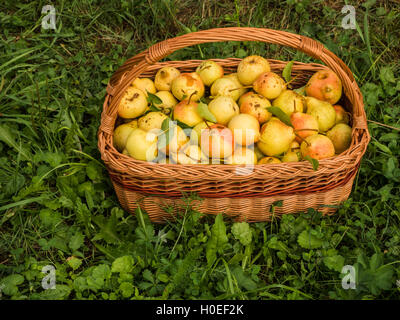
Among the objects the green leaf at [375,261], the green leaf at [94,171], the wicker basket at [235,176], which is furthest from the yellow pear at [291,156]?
the green leaf at [94,171]

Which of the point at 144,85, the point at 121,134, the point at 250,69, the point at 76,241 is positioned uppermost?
the point at 250,69

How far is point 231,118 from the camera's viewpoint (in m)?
2.17

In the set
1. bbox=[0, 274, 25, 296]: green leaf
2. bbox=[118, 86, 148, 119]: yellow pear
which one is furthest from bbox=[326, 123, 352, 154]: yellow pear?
bbox=[0, 274, 25, 296]: green leaf

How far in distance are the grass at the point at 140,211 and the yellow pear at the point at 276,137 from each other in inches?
15.3

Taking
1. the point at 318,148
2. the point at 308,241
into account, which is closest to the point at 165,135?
the point at 318,148

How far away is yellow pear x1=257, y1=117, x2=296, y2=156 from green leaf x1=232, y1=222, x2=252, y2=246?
1.34 feet

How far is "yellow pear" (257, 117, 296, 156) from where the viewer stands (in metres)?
2.06

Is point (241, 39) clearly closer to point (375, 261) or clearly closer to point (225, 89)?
point (225, 89)

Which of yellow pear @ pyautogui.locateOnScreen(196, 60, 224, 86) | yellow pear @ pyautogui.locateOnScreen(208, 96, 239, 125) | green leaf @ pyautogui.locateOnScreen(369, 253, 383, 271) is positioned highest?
yellow pear @ pyautogui.locateOnScreen(196, 60, 224, 86)

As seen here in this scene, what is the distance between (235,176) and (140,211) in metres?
0.56

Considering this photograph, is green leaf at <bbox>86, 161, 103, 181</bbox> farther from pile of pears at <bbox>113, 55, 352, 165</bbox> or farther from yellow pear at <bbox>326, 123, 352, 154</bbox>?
yellow pear at <bbox>326, 123, 352, 154</bbox>
